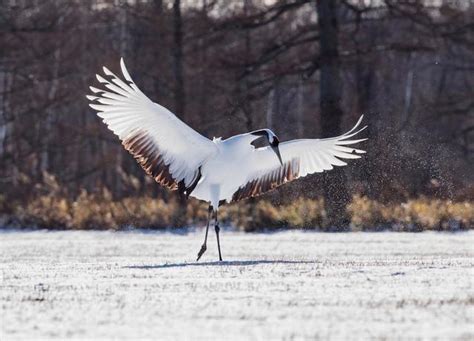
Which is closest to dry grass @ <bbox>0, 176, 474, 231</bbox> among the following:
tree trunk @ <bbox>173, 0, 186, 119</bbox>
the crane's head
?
tree trunk @ <bbox>173, 0, 186, 119</bbox>

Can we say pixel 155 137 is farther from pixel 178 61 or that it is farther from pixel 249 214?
pixel 178 61

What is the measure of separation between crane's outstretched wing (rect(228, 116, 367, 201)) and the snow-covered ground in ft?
3.92

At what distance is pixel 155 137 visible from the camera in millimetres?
14680

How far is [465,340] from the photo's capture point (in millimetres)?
7312

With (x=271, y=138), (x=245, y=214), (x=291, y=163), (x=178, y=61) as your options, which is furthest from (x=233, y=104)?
(x=271, y=138)

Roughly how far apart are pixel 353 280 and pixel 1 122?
2576cm

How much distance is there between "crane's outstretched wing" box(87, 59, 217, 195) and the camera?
14.5 meters

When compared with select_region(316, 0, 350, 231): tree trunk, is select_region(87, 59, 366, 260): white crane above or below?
below

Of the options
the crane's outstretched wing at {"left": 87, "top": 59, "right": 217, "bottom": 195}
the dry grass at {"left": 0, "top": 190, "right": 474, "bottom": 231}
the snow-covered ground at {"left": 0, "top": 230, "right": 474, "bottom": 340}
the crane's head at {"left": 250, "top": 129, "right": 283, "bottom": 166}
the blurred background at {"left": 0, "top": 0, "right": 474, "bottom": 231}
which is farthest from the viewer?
the blurred background at {"left": 0, "top": 0, "right": 474, "bottom": 231}

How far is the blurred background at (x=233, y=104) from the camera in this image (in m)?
24.5

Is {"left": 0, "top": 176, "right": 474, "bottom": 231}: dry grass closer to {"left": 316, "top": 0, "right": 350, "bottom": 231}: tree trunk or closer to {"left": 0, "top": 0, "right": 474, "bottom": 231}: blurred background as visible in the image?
{"left": 0, "top": 0, "right": 474, "bottom": 231}: blurred background

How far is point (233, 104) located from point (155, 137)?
13.1m

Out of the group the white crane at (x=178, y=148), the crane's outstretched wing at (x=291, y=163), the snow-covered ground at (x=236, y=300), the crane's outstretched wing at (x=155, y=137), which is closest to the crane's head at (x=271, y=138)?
the white crane at (x=178, y=148)

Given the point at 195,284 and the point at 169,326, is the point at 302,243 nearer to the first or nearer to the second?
the point at 195,284
